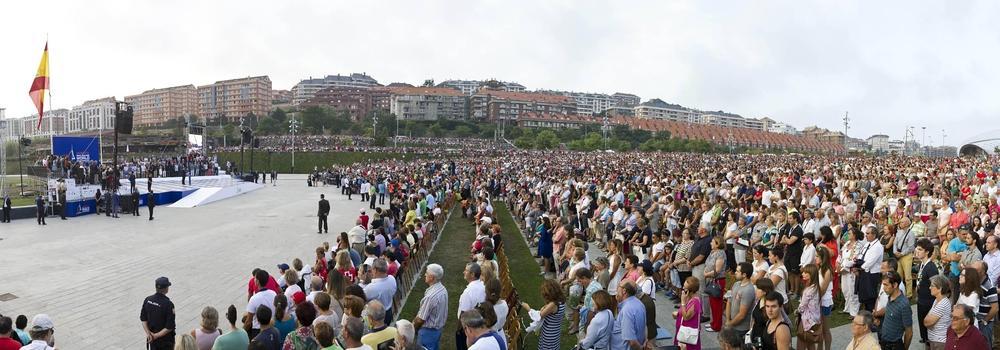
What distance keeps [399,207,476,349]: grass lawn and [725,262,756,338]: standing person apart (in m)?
3.58

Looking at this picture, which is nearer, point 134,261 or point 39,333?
point 39,333

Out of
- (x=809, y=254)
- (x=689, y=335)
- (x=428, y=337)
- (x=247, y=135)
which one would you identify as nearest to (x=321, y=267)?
(x=428, y=337)

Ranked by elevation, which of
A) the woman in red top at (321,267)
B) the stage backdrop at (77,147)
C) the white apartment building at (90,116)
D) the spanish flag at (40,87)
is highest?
the white apartment building at (90,116)

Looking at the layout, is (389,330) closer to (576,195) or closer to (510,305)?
(510,305)

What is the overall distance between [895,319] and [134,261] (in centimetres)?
1432

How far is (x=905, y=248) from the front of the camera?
28.2ft

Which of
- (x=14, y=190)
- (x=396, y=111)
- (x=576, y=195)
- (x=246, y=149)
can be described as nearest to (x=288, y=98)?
(x=396, y=111)

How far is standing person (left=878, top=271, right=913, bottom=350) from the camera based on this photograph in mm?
5652

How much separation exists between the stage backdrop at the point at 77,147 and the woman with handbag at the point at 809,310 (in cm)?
3144

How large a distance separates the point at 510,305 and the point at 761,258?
122 inches

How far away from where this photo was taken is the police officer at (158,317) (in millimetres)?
6102

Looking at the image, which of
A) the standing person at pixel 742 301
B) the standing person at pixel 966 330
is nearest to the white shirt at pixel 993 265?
the standing person at pixel 966 330

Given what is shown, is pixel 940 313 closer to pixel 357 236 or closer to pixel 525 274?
pixel 525 274

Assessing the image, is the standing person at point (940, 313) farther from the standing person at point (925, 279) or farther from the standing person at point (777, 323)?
the standing person at point (777, 323)
